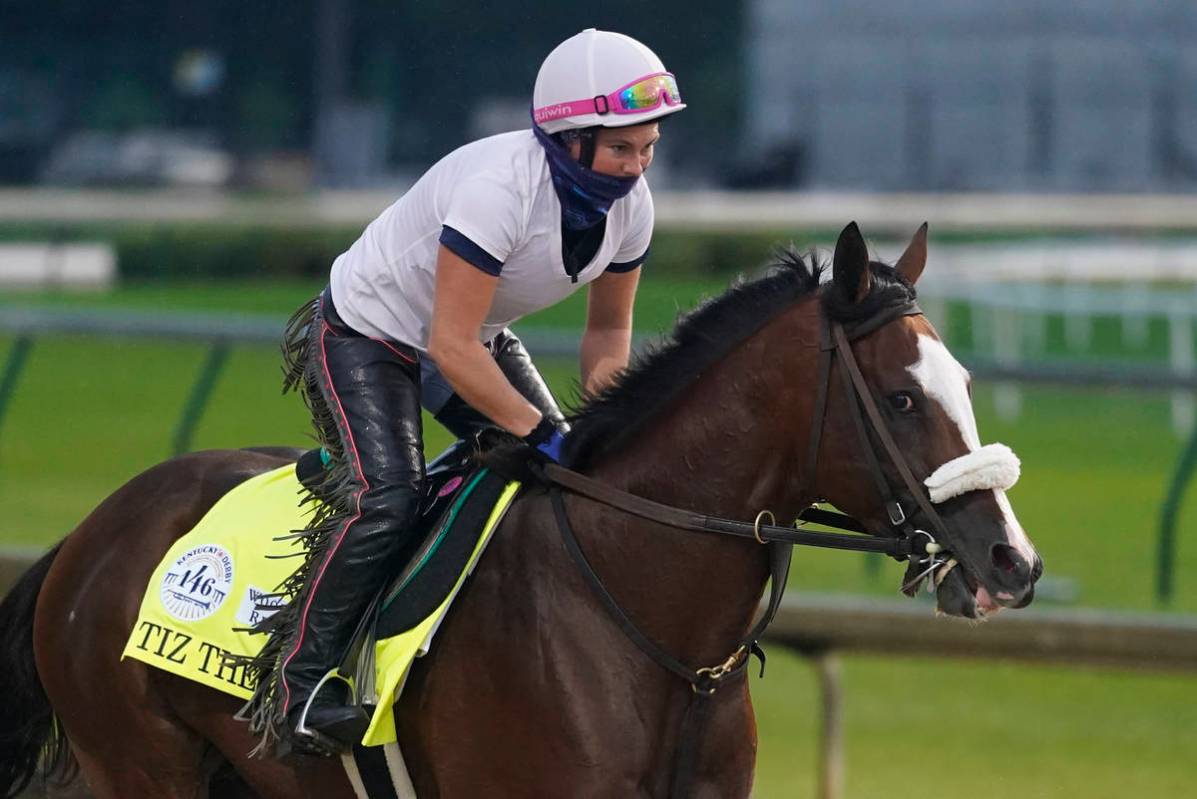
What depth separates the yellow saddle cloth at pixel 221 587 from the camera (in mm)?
4211

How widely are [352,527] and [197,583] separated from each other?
2.04ft

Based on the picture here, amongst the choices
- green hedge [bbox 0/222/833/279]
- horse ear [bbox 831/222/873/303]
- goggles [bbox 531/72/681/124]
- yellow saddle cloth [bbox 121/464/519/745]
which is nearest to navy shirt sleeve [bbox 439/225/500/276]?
goggles [bbox 531/72/681/124]

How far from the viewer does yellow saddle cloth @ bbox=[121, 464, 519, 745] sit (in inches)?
166

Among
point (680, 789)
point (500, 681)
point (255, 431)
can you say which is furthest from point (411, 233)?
point (255, 431)

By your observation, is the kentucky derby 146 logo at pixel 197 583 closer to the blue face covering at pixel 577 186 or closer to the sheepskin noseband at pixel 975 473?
the blue face covering at pixel 577 186

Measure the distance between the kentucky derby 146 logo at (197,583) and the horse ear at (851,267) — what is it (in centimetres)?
162

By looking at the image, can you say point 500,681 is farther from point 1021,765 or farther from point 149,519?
point 1021,765

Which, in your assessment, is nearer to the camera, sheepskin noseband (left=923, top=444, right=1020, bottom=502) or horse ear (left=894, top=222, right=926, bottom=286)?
sheepskin noseband (left=923, top=444, right=1020, bottom=502)

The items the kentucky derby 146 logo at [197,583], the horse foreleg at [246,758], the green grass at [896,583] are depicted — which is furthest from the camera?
the green grass at [896,583]

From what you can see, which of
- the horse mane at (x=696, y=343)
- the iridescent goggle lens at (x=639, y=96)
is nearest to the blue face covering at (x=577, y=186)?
the iridescent goggle lens at (x=639, y=96)

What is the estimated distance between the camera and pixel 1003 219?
79.4ft

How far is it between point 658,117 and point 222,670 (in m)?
1.59

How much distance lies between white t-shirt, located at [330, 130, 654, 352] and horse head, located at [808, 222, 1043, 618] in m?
0.57

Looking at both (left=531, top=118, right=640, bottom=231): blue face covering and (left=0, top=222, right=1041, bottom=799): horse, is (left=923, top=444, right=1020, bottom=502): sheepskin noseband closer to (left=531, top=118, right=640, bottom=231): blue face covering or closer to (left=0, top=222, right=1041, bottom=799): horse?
(left=0, top=222, right=1041, bottom=799): horse
